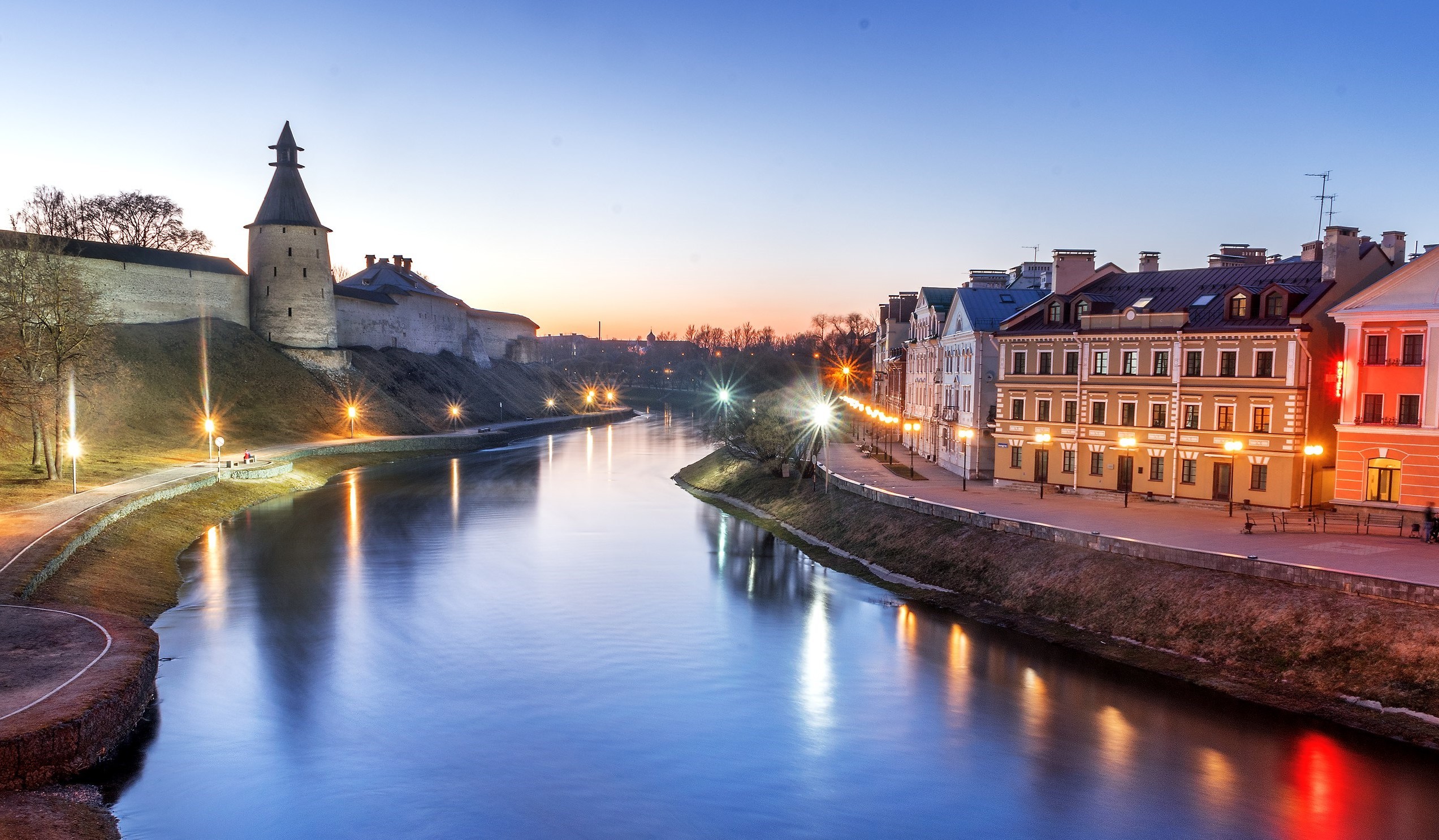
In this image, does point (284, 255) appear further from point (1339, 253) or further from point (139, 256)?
point (1339, 253)

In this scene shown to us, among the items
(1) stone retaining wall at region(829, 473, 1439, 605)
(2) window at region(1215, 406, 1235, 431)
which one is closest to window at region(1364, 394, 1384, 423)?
(2) window at region(1215, 406, 1235, 431)

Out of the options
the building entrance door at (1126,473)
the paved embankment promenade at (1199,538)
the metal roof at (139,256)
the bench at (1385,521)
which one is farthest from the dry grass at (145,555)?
the bench at (1385,521)

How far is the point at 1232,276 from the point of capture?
101 feet

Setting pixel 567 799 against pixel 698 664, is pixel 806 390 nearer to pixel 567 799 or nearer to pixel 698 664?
pixel 698 664

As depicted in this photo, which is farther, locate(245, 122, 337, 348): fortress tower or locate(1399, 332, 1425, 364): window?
locate(245, 122, 337, 348): fortress tower

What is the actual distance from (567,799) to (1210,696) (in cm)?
1292

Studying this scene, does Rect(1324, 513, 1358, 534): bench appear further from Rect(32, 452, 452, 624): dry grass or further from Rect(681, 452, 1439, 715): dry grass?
Rect(32, 452, 452, 624): dry grass

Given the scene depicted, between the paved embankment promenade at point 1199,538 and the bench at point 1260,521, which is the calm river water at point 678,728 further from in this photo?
the bench at point 1260,521

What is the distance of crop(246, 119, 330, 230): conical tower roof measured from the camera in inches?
2579

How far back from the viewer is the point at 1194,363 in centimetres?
2927

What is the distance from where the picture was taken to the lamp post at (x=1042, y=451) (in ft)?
106

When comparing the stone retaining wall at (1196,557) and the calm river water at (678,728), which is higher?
the stone retaining wall at (1196,557)

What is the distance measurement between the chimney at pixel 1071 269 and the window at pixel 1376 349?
10269mm

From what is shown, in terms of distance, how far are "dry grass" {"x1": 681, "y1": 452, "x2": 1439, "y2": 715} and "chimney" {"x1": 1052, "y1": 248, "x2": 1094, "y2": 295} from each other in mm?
10914
